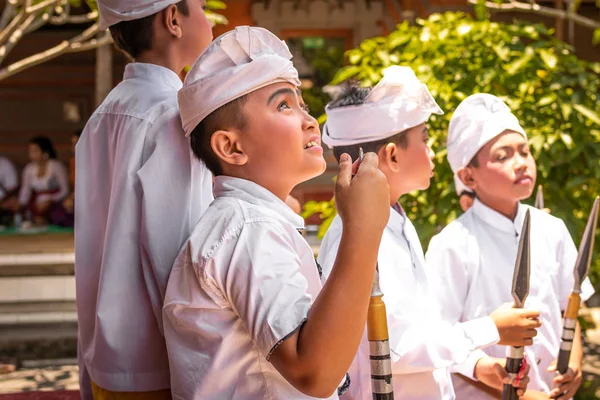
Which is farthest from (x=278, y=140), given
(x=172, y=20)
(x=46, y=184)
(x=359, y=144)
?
(x=46, y=184)

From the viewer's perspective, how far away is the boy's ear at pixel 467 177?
291 centimetres

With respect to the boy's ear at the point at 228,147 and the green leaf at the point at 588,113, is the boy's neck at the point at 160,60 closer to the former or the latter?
the boy's ear at the point at 228,147

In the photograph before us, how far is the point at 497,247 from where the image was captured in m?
2.85

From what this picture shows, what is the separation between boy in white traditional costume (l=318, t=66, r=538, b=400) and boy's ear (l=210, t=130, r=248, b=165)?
2.00ft

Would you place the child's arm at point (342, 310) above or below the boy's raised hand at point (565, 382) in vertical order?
above

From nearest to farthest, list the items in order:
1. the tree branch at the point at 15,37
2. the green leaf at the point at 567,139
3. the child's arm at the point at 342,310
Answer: the child's arm at the point at 342,310, the green leaf at the point at 567,139, the tree branch at the point at 15,37

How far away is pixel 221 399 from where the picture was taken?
1.51 metres

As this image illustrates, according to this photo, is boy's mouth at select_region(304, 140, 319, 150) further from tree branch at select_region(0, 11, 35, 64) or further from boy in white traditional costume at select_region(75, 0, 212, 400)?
tree branch at select_region(0, 11, 35, 64)

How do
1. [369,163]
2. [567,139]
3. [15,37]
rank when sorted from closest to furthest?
[369,163] < [567,139] < [15,37]

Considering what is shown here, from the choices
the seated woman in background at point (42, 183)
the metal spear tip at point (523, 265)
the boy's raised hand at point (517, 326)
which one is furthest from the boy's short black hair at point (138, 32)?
the seated woman in background at point (42, 183)

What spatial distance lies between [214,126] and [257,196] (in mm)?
163

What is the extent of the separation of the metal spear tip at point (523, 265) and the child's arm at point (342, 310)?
763 millimetres

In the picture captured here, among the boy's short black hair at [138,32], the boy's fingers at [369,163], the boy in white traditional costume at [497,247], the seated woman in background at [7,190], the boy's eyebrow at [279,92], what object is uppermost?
the boy's short black hair at [138,32]

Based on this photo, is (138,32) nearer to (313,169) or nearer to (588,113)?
(313,169)
